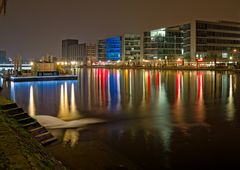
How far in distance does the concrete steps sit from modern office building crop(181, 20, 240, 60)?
12063cm

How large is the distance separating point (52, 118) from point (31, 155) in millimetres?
9919

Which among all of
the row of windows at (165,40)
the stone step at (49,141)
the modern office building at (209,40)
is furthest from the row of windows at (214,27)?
the stone step at (49,141)

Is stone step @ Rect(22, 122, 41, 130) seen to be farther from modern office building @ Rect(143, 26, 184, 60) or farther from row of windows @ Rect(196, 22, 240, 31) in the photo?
modern office building @ Rect(143, 26, 184, 60)

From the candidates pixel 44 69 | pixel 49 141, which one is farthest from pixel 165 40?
pixel 49 141

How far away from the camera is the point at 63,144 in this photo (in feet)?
40.2

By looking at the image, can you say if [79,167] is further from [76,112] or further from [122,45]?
[122,45]

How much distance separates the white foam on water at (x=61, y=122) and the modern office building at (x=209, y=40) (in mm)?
117128

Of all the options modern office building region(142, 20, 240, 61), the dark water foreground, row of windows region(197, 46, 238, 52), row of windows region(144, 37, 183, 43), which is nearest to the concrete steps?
the dark water foreground

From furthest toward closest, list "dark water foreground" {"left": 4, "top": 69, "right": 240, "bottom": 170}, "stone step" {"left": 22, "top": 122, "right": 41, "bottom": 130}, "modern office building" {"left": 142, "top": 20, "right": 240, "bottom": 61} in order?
"modern office building" {"left": 142, "top": 20, "right": 240, "bottom": 61}, "stone step" {"left": 22, "top": 122, "right": 41, "bottom": 130}, "dark water foreground" {"left": 4, "top": 69, "right": 240, "bottom": 170}

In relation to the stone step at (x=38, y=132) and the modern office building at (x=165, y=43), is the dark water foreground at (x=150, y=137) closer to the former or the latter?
the stone step at (x=38, y=132)

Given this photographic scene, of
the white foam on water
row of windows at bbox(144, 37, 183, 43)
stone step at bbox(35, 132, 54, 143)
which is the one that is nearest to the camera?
stone step at bbox(35, 132, 54, 143)

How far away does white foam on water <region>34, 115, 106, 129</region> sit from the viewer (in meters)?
15.6

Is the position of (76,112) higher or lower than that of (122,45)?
lower

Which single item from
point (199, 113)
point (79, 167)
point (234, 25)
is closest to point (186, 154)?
point (79, 167)
